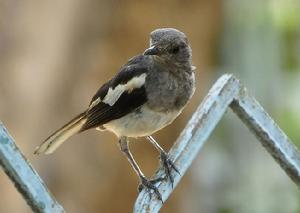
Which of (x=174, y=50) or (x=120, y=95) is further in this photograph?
(x=174, y=50)

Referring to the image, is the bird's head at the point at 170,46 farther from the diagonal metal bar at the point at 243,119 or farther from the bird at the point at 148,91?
the diagonal metal bar at the point at 243,119

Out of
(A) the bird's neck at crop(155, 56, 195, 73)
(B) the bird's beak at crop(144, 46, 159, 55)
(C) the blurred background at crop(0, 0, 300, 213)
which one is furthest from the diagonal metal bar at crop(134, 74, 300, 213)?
(C) the blurred background at crop(0, 0, 300, 213)

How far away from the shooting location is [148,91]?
8.76ft

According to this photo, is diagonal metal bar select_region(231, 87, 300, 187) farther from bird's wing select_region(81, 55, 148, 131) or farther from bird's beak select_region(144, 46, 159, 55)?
bird's beak select_region(144, 46, 159, 55)

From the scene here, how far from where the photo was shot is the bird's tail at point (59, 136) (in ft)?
6.78

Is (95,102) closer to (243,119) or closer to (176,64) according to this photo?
(176,64)

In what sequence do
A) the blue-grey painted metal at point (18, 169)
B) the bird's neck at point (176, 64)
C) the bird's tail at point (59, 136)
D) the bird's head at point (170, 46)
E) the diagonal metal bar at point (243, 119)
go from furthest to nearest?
1. the bird's neck at point (176, 64)
2. the bird's head at point (170, 46)
3. the bird's tail at point (59, 136)
4. the diagonal metal bar at point (243, 119)
5. the blue-grey painted metal at point (18, 169)

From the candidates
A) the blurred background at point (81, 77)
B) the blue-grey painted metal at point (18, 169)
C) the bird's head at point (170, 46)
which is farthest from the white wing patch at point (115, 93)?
the blurred background at point (81, 77)

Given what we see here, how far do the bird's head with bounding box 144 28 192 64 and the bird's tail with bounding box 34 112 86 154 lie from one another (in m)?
0.36

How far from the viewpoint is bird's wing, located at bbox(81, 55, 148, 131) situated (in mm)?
2465

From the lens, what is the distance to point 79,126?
238 cm

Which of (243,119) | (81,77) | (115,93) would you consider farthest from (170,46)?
(81,77)

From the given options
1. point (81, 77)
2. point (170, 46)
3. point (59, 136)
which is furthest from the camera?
point (81, 77)

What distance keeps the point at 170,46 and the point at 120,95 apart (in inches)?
9.8
